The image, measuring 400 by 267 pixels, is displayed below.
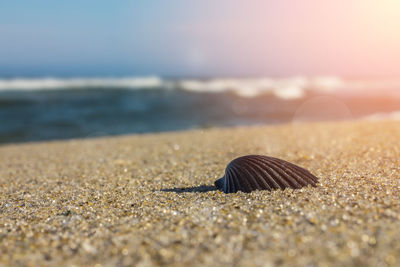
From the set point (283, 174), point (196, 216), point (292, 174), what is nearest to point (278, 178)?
point (283, 174)

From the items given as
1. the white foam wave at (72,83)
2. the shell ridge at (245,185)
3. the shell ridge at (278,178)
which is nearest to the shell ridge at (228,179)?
the shell ridge at (245,185)

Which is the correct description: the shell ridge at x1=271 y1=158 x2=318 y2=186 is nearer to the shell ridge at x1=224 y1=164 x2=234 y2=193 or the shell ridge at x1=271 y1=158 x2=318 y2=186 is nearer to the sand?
the sand

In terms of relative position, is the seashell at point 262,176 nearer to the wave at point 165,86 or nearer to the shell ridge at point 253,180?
the shell ridge at point 253,180

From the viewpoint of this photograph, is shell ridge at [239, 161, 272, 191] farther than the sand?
Yes

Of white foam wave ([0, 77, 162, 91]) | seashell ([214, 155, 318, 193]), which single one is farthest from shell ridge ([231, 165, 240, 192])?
white foam wave ([0, 77, 162, 91])

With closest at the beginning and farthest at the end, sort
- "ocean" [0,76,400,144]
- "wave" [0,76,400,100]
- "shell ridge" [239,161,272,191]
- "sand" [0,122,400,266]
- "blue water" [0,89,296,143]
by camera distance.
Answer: "sand" [0,122,400,266]
"shell ridge" [239,161,272,191]
"blue water" [0,89,296,143]
"ocean" [0,76,400,144]
"wave" [0,76,400,100]

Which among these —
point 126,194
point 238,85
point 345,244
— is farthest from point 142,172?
point 238,85
